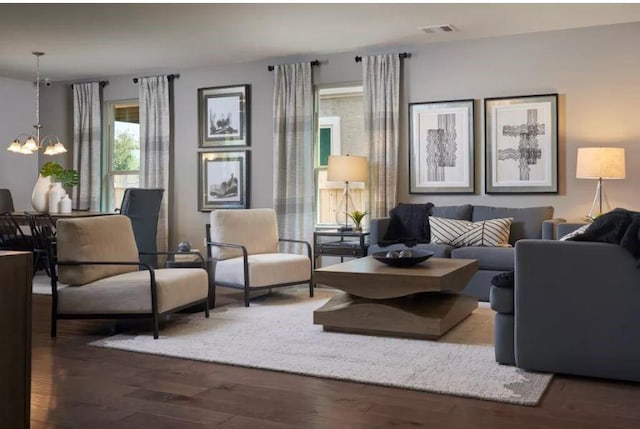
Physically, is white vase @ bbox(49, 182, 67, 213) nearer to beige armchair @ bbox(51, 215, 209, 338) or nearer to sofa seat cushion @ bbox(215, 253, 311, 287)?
sofa seat cushion @ bbox(215, 253, 311, 287)

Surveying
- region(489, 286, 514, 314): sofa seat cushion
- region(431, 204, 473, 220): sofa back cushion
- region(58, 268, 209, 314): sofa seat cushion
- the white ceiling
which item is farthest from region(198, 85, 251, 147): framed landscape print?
region(489, 286, 514, 314): sofa seat cushion

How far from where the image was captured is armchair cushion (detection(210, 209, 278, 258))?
5598 mm

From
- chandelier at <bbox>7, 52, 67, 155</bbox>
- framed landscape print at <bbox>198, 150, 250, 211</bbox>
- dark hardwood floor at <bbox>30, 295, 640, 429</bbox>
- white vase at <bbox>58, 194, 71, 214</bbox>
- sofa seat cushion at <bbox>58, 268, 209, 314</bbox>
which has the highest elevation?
chandelier at <bbox>7, 52, 67, 155</bbox>

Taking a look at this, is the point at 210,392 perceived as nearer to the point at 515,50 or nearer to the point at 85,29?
the point at 85,29

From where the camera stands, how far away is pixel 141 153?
25.8 feet

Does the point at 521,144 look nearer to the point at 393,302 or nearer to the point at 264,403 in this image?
the point at 393,302

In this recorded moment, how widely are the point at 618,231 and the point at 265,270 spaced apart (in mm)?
2961

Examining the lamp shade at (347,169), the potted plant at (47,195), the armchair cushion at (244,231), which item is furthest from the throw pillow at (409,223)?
the potted plant at (47,195)

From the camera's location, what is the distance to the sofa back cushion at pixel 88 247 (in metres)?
4.09

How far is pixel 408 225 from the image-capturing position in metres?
6.04

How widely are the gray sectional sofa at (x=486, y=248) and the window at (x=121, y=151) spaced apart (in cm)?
376

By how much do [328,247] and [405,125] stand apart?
1.50 meters

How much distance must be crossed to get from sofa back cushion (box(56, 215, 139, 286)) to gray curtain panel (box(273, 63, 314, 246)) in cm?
279

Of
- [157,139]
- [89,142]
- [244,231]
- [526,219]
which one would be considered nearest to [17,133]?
[89,142]
